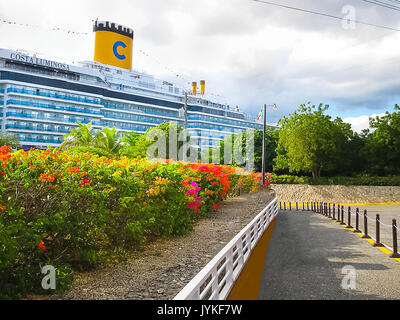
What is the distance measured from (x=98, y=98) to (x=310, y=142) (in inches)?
1906

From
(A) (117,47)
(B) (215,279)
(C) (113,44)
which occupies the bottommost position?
(B) (215,279)

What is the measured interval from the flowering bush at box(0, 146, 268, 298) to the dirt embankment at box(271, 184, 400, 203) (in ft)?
130

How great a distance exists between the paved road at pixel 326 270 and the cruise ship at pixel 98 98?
175 ft

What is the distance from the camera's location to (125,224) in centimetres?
700

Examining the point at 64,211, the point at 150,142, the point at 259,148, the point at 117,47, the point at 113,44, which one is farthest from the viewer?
the point at 117,47

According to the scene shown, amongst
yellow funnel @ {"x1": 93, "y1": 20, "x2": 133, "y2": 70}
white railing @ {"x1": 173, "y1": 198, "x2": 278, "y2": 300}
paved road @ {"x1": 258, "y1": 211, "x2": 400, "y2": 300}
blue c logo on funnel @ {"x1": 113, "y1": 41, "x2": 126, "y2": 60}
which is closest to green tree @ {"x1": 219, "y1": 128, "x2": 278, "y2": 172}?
yellow funnel @ {"x1": 93, "y1": 20, "x2": 133, "y2": 70}

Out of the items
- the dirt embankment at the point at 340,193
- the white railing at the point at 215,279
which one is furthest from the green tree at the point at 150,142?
the white railing at the point at 215,279

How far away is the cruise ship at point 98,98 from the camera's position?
2596 inches

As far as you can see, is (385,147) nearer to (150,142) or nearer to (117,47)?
(150,142)

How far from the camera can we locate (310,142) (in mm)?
46469

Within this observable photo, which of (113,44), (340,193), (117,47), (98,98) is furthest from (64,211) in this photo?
(117,47)

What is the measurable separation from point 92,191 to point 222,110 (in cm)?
9283
